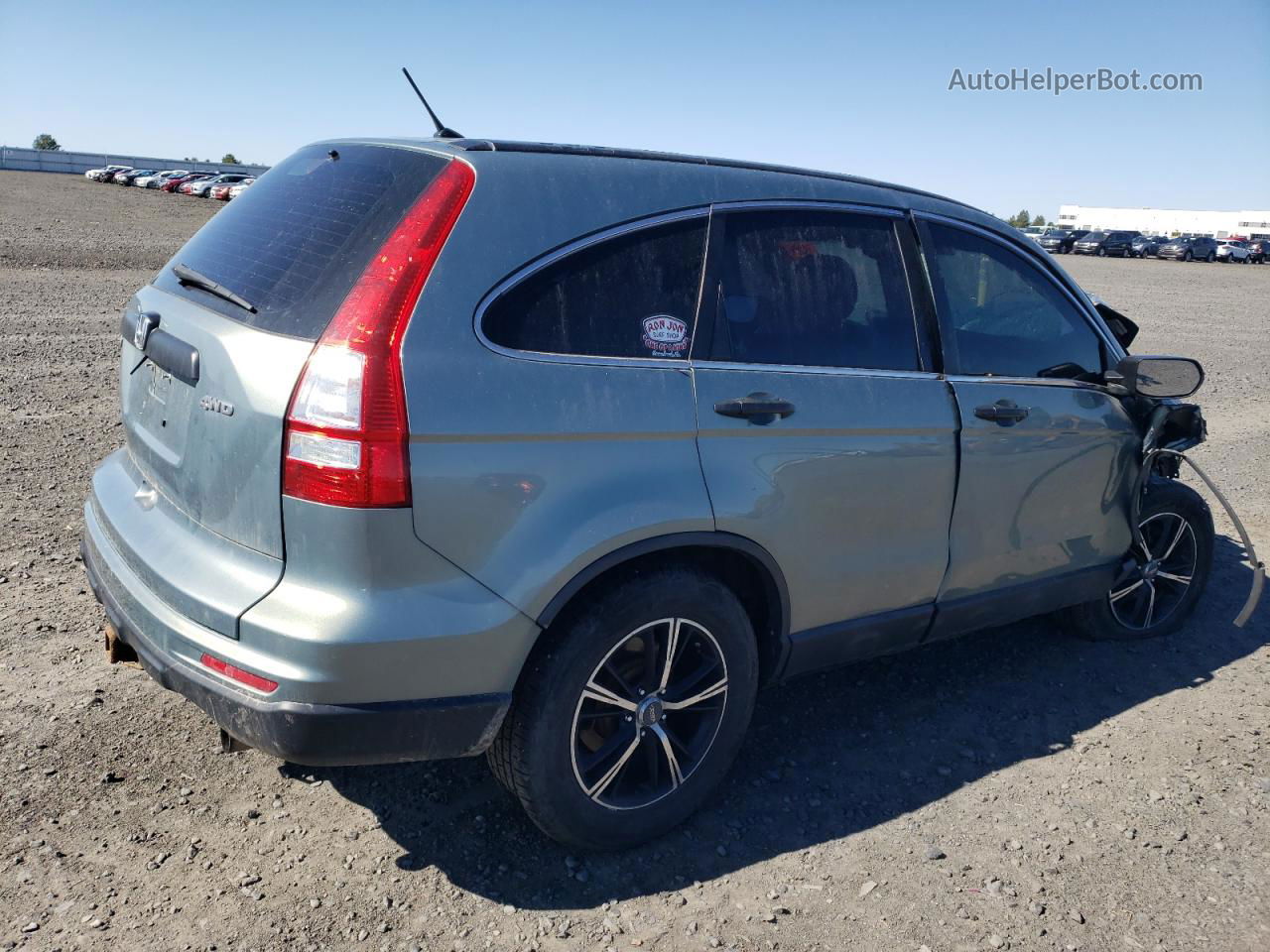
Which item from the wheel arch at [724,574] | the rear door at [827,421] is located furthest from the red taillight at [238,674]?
the rear door at [827,421]

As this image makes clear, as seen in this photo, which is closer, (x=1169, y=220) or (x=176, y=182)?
(x=176, y=182)

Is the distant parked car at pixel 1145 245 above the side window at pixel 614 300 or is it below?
below

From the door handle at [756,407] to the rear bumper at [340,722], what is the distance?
1.01 metres

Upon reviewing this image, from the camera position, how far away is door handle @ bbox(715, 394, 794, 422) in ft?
9.43

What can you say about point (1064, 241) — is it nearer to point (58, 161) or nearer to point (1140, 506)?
point (1140, 506)

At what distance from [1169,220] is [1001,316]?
160 m

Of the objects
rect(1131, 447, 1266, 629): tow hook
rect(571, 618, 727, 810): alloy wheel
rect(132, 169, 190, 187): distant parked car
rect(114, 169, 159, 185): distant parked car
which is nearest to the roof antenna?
rect(571, 618, 727, 810): alloy wheel

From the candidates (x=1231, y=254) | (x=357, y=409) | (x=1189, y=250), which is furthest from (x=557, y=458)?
(x=1231, y=254)

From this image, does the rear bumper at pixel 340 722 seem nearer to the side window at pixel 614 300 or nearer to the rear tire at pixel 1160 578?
the side window at pixel 614 300

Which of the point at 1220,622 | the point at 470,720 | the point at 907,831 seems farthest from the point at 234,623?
the point at 1220,622

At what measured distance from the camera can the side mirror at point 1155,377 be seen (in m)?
4.03

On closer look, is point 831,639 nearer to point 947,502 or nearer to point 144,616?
point 947,502

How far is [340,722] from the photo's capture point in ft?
7.85

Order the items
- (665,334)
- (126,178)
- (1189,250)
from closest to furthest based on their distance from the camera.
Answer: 1. (665,334)
2. (1189,250)
3. (126,178)
